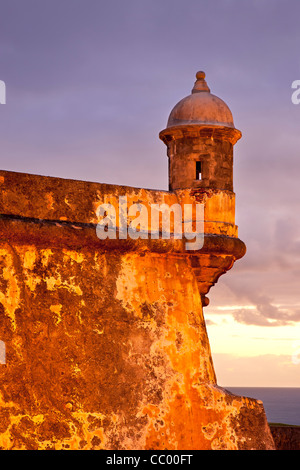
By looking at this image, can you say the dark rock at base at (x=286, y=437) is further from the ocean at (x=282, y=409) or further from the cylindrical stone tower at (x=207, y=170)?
the ocean at (x=282, y=409)

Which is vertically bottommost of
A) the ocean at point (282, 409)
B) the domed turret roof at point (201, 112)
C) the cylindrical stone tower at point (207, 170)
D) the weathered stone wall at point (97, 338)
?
the weathered stone wall at point (97, 338)

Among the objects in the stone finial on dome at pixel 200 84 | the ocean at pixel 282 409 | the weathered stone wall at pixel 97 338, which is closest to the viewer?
the weathered stone wall at pixel 97 338

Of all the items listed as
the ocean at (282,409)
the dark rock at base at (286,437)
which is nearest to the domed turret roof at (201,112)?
the dark rock at base at (286,437)

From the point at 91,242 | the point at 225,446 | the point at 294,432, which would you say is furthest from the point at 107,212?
the point at 294,432

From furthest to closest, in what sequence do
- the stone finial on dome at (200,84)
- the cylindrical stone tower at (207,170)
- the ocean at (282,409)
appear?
the ocean at (282,409)
the stone finial on dome at (200,84)
the cylindrical stone tower at (207,170)

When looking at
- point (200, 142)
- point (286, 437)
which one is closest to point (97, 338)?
point (200, 142)

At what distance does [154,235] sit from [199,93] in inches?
78.2

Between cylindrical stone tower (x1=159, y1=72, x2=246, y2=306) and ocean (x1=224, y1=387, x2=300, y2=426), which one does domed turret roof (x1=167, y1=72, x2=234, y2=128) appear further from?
ocean (x1=224, y1=387, x2=300, y2=426)

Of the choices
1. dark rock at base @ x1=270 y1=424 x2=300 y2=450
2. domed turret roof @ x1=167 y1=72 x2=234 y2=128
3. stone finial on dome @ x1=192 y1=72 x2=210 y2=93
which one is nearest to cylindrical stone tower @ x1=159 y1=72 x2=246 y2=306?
domed turret roof @ x1=167 y1=72 x2=234 y2=128

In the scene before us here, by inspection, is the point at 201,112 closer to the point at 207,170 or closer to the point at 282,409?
the point at 207,170

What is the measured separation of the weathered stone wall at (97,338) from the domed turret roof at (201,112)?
1018 mm

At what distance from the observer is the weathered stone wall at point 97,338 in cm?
680

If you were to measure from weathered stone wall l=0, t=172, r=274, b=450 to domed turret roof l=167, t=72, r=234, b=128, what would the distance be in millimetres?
1018

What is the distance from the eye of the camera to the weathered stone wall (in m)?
6.80
